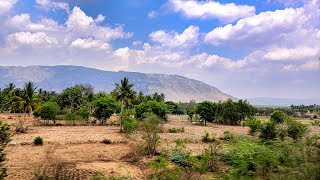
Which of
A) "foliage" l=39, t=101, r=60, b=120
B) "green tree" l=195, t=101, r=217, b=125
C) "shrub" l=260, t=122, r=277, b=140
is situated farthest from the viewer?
"green tree" l=195, t=101, r=217, b=125

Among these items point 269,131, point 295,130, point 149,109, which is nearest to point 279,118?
point 269,131

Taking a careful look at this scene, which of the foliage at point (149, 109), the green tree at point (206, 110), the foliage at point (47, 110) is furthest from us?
the green tree at point (206, 110)

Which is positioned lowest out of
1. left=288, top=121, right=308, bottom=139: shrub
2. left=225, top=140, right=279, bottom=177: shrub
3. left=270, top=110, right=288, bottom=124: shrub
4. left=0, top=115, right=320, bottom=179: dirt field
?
left=0, top=115, right=320, bottom=179: dirt field

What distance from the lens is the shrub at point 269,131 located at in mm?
50906

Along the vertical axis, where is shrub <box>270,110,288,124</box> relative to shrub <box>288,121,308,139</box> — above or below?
above

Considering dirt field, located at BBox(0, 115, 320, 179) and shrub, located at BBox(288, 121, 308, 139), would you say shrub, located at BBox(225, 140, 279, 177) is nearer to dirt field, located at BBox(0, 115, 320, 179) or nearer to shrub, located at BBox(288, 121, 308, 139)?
dirt field, located at BBox(0, 115, 320, 179)

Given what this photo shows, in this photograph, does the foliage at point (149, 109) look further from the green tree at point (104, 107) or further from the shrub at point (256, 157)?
the shrub at point (256, 157)

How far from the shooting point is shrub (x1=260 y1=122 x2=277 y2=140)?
50.9m

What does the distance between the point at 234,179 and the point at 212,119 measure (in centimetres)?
8922

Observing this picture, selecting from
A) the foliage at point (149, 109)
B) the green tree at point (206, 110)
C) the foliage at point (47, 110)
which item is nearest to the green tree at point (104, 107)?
the foliage at point (149, 109)

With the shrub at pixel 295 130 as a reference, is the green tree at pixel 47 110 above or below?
above

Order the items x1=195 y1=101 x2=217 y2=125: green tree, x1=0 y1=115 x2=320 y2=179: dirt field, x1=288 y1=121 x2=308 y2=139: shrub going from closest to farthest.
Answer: x1=0 y1=115 x2=320 y2=179: dirt field
x1=288 y1=121 x2=308 y2=139: shrub
x1=195 y1=101 x2=217 y2=125: green tree

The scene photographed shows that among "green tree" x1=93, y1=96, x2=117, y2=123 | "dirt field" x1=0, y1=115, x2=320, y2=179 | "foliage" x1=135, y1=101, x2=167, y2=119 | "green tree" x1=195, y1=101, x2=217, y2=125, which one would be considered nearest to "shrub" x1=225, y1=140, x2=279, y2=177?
"dirt field" x1=0, y1=115, x2=320, y2=179

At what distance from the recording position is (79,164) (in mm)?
34406
